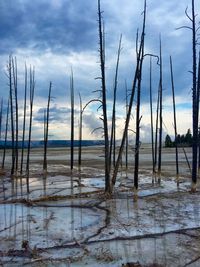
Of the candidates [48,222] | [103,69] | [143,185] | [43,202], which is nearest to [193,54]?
[103,69]

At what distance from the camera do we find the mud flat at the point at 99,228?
6602 millimetres

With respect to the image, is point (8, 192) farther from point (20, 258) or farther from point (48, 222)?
point (20, 258)

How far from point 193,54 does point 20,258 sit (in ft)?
34.3

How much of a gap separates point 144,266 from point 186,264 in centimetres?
69

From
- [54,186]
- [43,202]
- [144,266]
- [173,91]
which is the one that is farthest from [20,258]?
[173,91]

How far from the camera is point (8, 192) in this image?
15.0 meters

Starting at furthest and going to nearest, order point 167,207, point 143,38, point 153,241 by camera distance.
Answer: point 143,38, point 167,207, point 153,241

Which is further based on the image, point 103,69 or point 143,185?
point 143,185

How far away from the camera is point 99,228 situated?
28.5 ft

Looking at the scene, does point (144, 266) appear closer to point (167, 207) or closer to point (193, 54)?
point (167, 207)

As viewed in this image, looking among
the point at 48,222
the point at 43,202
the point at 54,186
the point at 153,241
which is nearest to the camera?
the point at 153,241

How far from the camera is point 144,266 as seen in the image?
617cm

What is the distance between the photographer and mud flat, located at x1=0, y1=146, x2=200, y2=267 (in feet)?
21.7

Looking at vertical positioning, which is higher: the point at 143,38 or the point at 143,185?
the point at 143,38
